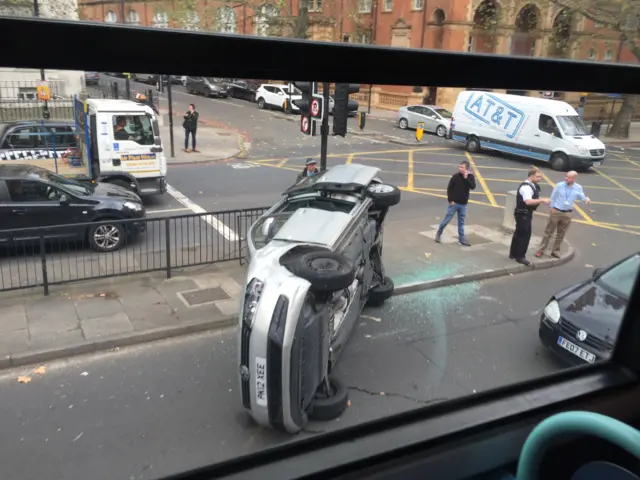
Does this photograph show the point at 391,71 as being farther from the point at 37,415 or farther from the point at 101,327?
the point at 101,327

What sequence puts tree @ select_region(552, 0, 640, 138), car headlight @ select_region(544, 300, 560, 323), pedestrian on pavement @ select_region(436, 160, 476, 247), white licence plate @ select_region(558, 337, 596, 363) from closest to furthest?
tree @ select_region(552, 0, 640, 138) < white licence plate @ select_region(558, 337, 596, 363) < car headlight @ select_region(544, 300, 560, 323) < pedestrian on pavement @ select_region(436, 160, 476, 247)

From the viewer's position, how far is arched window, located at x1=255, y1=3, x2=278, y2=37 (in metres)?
1.12

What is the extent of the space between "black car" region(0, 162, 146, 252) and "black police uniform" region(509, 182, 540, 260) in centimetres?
562

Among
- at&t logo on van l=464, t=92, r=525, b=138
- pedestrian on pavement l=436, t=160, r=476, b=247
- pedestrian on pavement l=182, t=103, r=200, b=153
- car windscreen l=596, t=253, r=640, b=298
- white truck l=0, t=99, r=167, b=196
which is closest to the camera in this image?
car windscreen l=596, t=253, r=640, b=298

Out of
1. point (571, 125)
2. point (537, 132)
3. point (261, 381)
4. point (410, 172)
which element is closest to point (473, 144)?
point (537, 132)

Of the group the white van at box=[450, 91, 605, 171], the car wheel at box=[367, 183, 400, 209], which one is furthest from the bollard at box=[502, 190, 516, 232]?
the car wheel at box=[367, 183, 400, 209]

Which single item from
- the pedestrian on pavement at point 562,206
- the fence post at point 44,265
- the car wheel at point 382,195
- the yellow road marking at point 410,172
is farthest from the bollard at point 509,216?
the fence post at point 44,265

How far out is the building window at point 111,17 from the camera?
95 cm

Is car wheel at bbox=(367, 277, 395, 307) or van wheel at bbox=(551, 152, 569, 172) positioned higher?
van wheel at bbox=(551, 152, 569, 172)

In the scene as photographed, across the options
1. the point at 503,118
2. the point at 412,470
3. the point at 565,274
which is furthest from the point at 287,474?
the point at 503,118

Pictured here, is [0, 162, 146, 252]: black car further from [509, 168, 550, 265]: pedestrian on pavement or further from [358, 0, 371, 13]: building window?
[358, 0, 371, 13]: building window

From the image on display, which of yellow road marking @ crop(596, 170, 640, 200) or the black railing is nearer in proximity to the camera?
the black railing

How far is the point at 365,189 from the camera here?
632 centimetres

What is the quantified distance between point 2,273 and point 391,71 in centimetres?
696
